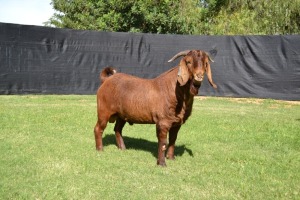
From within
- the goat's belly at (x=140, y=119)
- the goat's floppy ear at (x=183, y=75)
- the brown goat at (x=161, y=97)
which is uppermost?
the goat's floppy ear at (x=183, y=75)

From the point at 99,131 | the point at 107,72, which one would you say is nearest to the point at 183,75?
the point at 99,131

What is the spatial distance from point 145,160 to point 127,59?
32.0 feet

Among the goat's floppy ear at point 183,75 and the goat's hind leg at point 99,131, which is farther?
the goat's hind leg at point 99,131

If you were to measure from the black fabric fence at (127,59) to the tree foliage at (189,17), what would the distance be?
16.2 feet

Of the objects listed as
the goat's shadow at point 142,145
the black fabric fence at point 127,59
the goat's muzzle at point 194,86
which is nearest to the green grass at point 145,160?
the goat's shadow at point 142,145

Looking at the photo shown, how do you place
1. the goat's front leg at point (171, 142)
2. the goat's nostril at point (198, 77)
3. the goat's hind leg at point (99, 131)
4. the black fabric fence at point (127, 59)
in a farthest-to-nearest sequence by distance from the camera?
the black fabric fence at point (127, 59) < the goat's hind leg at point (99, 131) < the goat's front leg at point (171, 142) < the goat's nostril at point (198, 77)

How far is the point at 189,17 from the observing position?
22.6m

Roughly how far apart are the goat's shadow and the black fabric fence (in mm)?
7101

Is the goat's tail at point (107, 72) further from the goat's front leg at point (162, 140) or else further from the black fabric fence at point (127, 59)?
the black fabric fence at point (127, 59)

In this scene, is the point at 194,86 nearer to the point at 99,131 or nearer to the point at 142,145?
the point at 99,131

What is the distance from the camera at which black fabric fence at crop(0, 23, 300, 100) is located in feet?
45.6

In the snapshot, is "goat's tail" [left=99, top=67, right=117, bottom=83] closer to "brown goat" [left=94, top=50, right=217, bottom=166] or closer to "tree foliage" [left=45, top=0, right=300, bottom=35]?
"brown goat" [left=94, top=50, right=217, bottom=166]

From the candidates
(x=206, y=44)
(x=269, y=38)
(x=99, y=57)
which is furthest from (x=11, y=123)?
(x=269, y=38)

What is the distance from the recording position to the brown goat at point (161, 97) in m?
5.29
